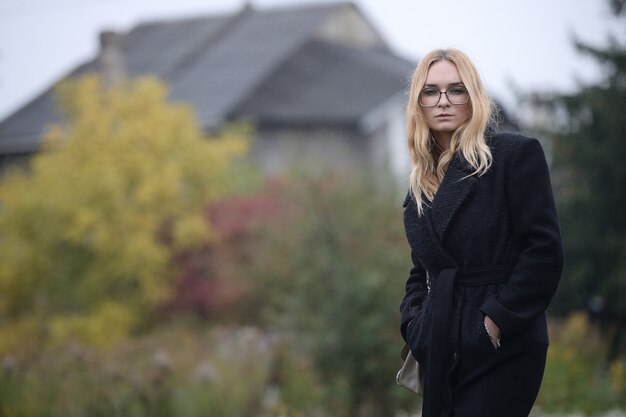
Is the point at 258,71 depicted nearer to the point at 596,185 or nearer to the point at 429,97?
the point at 596,185

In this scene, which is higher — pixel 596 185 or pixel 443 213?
pixel 443 213

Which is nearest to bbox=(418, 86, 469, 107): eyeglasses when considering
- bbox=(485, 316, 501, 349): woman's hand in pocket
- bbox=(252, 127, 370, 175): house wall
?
bbox=(485, 316, 501, 349): woman's hand in pocket

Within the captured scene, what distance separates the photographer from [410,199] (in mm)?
4070

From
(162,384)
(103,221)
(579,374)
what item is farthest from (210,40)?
(162,384)

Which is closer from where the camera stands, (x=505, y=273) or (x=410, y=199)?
(x=505, y=273)

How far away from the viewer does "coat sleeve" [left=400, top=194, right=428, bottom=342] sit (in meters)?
4.00

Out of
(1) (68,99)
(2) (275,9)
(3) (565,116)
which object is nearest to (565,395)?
(3) (565,116)

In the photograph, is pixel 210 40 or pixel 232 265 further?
pixel 210 40

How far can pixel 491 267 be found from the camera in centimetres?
374

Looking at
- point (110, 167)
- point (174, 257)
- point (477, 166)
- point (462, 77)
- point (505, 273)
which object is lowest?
point (174, 257)

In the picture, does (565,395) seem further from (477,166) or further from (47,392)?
(477,166)

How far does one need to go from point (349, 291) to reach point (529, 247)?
21.7 feet

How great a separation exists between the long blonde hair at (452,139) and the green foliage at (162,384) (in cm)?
443

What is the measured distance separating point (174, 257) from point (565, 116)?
709 centimetres
